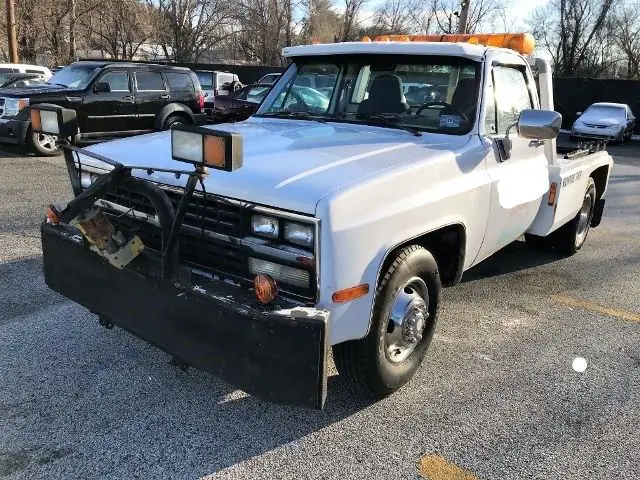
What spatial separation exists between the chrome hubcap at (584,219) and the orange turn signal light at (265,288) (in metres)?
4.59

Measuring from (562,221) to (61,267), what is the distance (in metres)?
4.12

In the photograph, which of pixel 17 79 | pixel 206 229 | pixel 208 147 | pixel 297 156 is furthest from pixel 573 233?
pixel 17 79

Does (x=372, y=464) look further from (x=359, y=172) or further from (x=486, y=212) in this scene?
(x=486, y=212)

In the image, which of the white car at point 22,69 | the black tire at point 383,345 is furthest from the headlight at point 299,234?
the white car at point 22,69

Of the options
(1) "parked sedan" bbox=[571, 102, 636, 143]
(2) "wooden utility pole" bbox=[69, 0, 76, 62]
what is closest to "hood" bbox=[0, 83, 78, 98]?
(1) "parked sedan" bbox=[571, 102, 636, 143]

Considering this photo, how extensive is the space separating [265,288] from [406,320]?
0.97 meters

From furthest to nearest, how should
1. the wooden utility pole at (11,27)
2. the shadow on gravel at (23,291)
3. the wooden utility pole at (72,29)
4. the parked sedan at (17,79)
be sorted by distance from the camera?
1. the wooden utility pole at (72,29)
2. the wooden utility pole at (11,27)
3. the parked sedan at (17,79)
4. the shadow on gravel at (23,291)

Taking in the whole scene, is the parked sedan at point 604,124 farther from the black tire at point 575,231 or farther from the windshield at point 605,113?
the black tire at point 575,231

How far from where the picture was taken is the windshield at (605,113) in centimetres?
2141

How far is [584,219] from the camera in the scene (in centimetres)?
640

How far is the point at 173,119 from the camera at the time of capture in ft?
42.8

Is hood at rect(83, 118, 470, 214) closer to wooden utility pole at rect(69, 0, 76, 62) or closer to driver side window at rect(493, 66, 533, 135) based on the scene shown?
driver side window at rect(493, 66, 533, 135)

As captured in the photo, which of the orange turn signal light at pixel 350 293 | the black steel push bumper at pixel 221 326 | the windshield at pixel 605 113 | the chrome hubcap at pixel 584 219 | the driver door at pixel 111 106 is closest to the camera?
the black steel push bumper at pixel 221 326

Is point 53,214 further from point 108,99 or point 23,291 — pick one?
point 108,99
